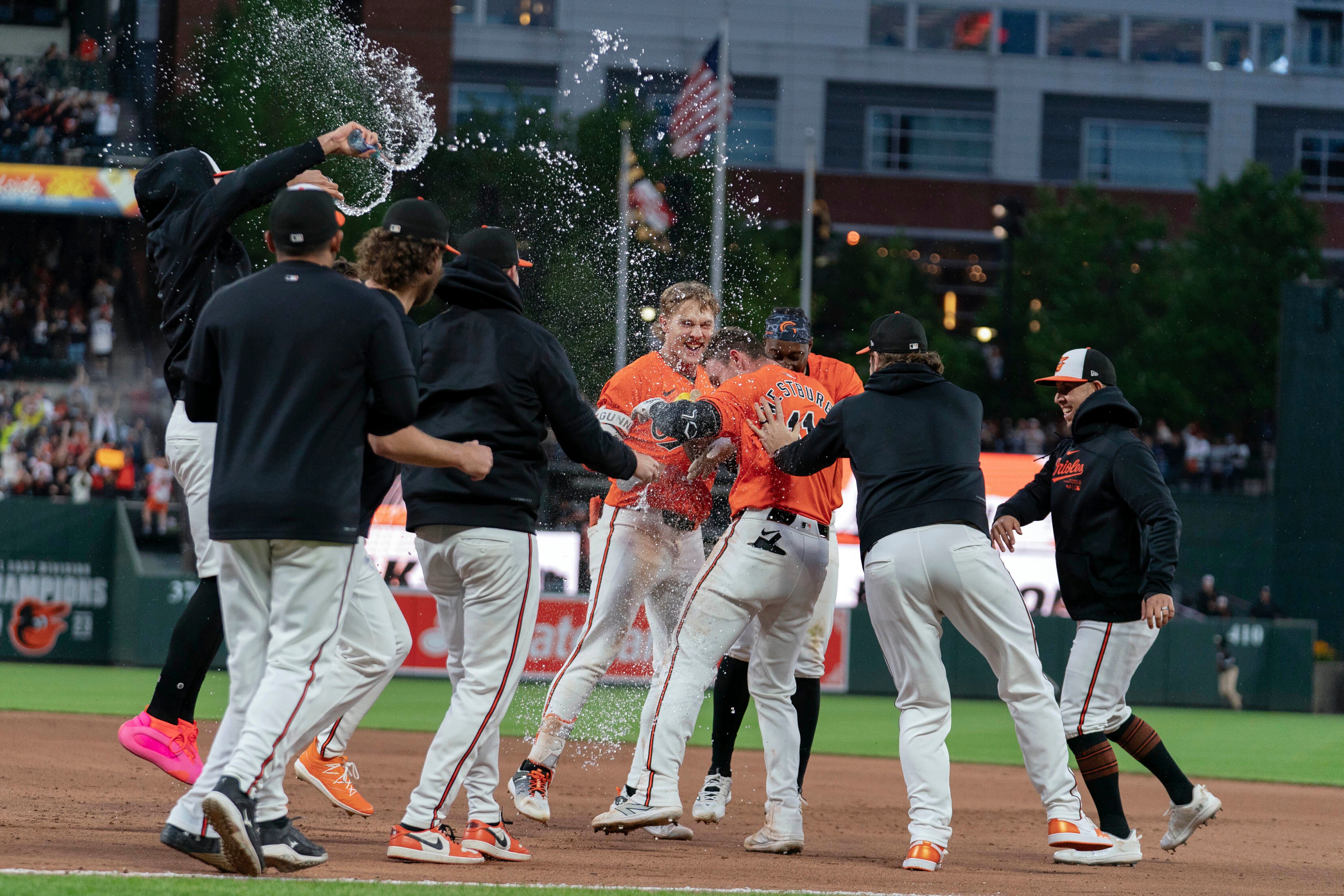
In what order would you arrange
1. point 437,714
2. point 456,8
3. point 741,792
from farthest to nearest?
point 456,8, point 437,714, point 741,792

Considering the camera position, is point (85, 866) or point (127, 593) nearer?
point (85, 866)

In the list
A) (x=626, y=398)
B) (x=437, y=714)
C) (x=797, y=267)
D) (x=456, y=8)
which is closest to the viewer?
(x=626, y=398)

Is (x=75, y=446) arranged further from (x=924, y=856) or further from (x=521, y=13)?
(x=521, y=13)

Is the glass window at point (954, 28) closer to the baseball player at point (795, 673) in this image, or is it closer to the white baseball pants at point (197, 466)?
the baseball player at point (795, 673)

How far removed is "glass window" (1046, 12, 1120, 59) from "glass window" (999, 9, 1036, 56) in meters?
0.57

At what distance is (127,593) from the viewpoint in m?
16.1

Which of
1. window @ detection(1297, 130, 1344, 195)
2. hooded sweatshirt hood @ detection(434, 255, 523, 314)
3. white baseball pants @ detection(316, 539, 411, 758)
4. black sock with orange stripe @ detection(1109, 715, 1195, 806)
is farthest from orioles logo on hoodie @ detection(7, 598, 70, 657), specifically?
window @ detection(1297, 130, 1344, 195)

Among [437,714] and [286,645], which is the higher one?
[286,645]

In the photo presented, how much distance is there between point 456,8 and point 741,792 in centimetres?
3755

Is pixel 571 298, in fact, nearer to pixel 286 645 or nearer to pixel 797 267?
pixel 286 645

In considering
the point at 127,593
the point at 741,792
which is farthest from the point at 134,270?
the point at 741,792

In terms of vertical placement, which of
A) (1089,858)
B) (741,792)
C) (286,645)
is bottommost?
(741,792)

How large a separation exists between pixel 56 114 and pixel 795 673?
65.6 feet

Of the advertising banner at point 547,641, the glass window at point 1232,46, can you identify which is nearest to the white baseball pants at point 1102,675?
the advertising banner at point 547,641
